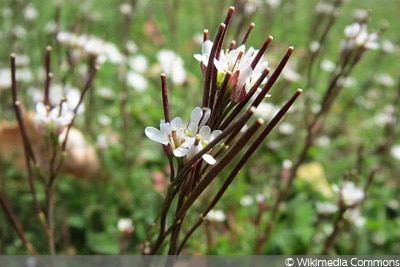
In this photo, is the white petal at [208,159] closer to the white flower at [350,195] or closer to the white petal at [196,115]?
the white petal at [196,115]

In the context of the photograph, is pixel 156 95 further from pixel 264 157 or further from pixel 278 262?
A: pixel 278 262

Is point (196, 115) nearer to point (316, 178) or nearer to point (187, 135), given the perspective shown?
point (187, 135)

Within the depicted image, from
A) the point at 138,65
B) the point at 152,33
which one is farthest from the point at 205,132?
the point at 152,33

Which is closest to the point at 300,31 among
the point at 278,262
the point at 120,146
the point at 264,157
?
the point at 264,157

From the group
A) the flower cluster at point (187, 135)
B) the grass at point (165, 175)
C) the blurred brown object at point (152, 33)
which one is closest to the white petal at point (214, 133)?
the flower cluster at point (187, 135)

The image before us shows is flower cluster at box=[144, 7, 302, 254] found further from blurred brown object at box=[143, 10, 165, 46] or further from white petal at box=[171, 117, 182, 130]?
blurred brown object at box=[143, 10, 165, 46]
